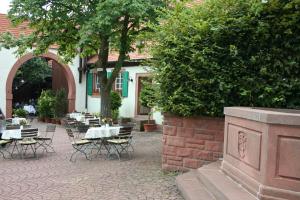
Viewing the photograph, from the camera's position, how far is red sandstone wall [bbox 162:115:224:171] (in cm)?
815

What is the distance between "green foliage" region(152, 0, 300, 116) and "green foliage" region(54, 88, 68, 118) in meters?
14.7

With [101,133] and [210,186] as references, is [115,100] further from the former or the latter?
[210,186]

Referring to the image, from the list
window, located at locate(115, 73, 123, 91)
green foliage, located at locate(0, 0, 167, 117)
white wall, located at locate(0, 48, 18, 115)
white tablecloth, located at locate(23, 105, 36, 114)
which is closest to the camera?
green foliage, located at locate(0, 0, 167, 117)

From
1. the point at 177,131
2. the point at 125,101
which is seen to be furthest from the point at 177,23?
the point at 125,101

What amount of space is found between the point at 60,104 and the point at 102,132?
1166 cm

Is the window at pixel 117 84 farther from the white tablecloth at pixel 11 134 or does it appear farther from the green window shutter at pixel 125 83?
the white tablecloth at pixel 11 134

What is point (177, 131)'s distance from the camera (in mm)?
8539

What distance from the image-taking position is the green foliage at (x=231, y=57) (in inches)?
305

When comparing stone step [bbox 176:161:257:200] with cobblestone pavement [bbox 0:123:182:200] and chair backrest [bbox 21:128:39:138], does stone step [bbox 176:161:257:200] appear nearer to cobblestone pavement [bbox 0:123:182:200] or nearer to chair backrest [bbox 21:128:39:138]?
cobblestone pavement [bbox 0:123:182:200]

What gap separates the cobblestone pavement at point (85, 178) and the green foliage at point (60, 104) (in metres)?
10.8

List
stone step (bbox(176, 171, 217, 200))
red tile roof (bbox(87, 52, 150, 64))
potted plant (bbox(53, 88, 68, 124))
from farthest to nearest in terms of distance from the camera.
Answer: potted plant (bbox(53, 88, 68, 124)) → red tile roof (bbox(87, 52, 150, 64)) → stone step (bbox(176, 171, 217, 200))

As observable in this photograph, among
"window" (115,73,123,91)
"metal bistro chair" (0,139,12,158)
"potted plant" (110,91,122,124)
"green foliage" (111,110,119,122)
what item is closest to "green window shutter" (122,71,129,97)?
"potted plant" (110,91,122,124)

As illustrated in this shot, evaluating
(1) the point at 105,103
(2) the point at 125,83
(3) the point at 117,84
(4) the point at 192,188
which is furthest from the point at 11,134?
(3) the point at 117,84

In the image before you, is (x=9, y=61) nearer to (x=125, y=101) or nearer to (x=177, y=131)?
(x=125, y=101)
